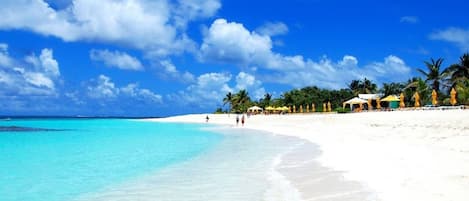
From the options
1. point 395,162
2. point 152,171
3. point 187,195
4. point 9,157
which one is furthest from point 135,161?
point 395,162

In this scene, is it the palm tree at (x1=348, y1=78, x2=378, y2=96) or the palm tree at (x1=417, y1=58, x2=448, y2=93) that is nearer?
the palm tree at (x1=417, y1=58, x2=448, y2=93)

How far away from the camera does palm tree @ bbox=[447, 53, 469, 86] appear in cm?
4103

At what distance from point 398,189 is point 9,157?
45.1 ft

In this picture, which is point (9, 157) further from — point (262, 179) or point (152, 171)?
point (262, 179)

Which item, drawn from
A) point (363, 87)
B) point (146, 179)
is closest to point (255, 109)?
point (363, 87)

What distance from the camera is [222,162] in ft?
41.7

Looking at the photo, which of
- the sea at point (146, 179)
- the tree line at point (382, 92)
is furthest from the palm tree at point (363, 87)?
the sea at point (146, 179)

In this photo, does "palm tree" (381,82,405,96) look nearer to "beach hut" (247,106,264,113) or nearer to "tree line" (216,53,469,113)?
"tree line" (216,53,469,113)

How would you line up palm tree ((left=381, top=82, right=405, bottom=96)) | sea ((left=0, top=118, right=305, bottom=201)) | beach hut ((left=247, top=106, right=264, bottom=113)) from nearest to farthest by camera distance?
sea ((left=0, top=118, right=305, bottom=201)), palm tree ((left=381, top=82, right=405, bottom=96)), beach hut ((left=247, top=106, right=264, bottom=113))

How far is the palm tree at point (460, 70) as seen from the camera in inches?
1615

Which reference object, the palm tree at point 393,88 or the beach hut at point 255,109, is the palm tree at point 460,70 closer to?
the palm tree at point 393,88

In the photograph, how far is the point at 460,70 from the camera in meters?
41.9

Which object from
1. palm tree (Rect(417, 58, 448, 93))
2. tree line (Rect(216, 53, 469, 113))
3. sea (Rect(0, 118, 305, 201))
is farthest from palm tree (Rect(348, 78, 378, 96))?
sea (Rect(0, 118, 305, 201))

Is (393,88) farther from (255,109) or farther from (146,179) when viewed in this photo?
(146,179)
